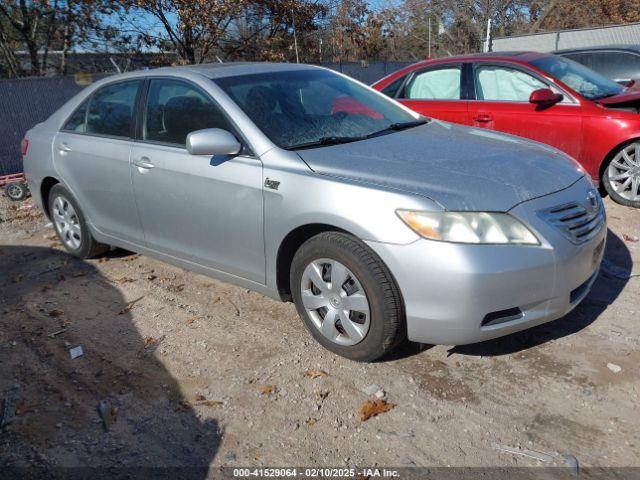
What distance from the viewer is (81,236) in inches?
203

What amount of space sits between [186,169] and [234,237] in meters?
0.59

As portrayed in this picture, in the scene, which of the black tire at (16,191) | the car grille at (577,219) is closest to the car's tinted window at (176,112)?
the car grille at (577,219)

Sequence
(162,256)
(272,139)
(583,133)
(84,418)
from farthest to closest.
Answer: (583,133) → (162,256) → (272,139) → (84,418)

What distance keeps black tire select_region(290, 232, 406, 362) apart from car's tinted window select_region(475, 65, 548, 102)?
13.4 feet

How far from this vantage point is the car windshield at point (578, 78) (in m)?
6.24

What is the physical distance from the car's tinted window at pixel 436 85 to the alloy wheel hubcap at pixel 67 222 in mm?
4117

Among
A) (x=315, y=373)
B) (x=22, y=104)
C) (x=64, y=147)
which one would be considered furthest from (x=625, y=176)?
(x=22, y=104)

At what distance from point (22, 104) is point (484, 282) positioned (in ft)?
31.2

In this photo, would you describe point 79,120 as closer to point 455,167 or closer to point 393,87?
point 455,167

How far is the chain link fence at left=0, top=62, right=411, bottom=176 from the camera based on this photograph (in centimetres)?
972

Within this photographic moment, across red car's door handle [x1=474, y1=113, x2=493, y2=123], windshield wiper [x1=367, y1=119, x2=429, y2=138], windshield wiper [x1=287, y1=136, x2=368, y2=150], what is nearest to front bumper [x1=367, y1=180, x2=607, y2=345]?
windshield wiper [x1=287, y1=136, x2=368, y2=150]

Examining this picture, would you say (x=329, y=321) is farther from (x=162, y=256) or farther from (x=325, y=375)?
(x=162, y=256)

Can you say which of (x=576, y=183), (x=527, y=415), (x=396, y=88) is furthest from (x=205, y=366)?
(x=396, y=88)

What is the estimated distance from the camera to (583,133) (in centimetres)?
584
